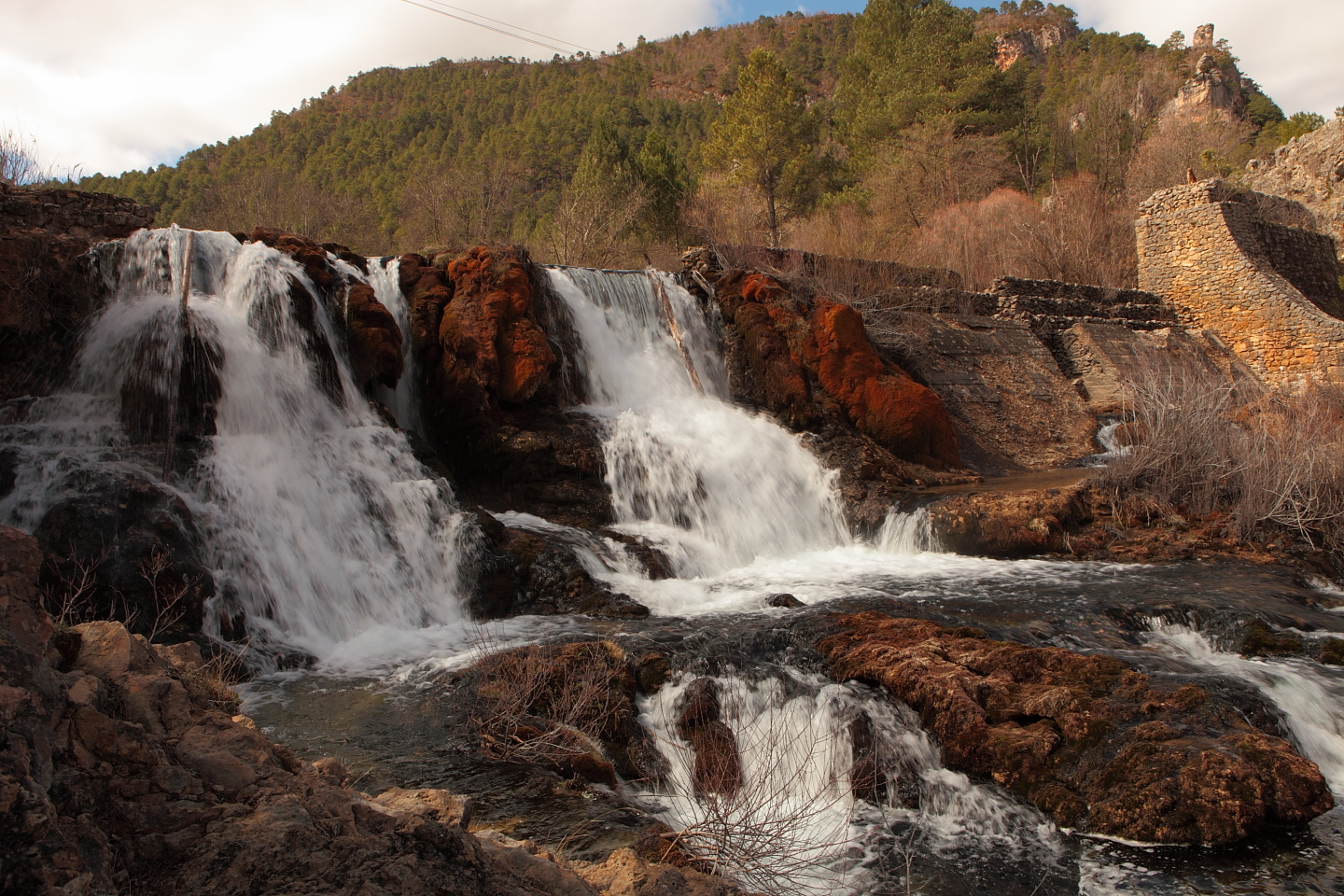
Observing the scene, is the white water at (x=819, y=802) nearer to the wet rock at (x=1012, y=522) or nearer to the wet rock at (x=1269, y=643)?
the wet rock at (x=1269, y=643)

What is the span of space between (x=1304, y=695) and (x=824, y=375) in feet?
29.3

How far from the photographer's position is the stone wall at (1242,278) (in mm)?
19156

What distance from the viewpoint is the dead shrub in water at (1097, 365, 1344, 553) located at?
8547 mm

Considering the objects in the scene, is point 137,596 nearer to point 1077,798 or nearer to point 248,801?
point 248,801

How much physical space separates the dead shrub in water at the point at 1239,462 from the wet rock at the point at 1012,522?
2.90 ft

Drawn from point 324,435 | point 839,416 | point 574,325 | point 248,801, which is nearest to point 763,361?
point 839,416

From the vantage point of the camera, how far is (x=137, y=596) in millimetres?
6109

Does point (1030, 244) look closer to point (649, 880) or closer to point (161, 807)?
point (649, 880)

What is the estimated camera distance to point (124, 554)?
6238 mm

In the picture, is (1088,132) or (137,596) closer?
(137,596)

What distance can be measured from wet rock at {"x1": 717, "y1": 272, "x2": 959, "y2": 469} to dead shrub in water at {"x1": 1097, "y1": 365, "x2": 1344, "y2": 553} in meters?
3.17

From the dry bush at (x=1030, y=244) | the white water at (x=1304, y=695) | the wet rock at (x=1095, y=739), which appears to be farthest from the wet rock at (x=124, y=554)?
the dry bush at (x=1030, y=244)

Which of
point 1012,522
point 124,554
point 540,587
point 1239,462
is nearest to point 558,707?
point 540,587

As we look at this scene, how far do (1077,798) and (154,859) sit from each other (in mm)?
4016
